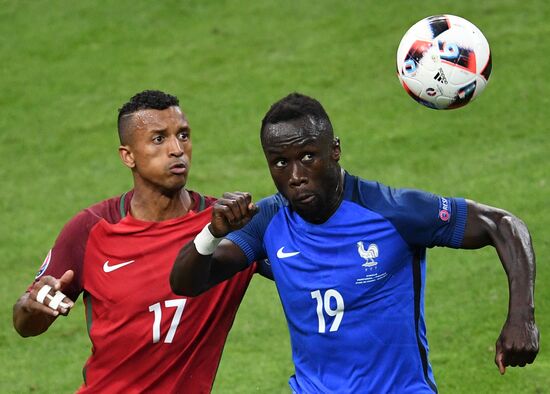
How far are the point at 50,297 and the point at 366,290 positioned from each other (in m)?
1.75

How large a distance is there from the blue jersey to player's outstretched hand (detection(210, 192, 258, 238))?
1.79 ft

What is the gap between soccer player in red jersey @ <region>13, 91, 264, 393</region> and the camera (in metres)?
7.35

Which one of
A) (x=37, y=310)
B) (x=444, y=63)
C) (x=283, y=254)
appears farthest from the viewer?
(x=444, y=63)

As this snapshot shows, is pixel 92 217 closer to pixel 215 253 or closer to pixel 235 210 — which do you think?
pixel 215 253

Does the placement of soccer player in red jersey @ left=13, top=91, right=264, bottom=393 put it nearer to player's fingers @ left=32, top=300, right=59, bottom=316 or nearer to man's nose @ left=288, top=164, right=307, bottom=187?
player's fingers @ left=32, top=300, right=59, bottom=316

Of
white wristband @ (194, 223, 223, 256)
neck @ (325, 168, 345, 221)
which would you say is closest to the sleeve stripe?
neck @ (325, 168, 345, 221)

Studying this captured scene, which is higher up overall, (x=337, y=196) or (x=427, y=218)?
(x=337, y=196)

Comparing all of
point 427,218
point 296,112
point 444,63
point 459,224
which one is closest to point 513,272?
point 459,224

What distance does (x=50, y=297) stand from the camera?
6.80 m

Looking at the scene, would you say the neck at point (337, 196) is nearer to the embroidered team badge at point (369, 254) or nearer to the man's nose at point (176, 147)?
the embroidered team badge at point (369, 254)

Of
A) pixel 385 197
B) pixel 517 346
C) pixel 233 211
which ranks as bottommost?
pixel 517 346

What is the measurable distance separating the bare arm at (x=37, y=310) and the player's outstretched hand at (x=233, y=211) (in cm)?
107

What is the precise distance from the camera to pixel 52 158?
52.5 ft

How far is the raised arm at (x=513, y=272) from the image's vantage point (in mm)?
5977
